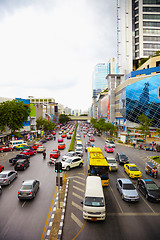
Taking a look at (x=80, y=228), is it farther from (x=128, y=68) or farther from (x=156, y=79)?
(x=128, y=68)

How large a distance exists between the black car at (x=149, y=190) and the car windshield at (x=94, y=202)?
16.8 feet

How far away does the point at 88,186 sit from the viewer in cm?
1224

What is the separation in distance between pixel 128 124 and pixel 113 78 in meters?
42.8

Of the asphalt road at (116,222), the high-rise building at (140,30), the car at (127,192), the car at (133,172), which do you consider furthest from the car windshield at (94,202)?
the high-rise building at (140,30)

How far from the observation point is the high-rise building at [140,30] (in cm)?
7650

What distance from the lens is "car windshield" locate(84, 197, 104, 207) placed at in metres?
10.5

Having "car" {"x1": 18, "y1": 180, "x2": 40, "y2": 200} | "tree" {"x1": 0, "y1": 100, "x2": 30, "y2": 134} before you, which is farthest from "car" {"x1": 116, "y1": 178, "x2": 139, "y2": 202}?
"tree" {"x1": 0, "y1": 100, "x2": 30, "y2": 134}

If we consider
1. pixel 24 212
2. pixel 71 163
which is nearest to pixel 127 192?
pixel 24 212

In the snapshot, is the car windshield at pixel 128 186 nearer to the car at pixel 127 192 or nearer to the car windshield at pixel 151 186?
the car at pixel 127 192

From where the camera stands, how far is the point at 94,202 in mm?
10617

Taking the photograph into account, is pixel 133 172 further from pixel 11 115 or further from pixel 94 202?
pixel 11 115

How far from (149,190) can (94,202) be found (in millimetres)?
5886

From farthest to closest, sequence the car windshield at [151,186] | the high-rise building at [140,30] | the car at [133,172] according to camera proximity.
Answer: the high-rise building at [140,30] → the car at [133,172] → the car windshield at [151,186]

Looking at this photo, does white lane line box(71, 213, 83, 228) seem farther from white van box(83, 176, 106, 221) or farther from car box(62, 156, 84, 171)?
car box(62, 156, 84, 171)
